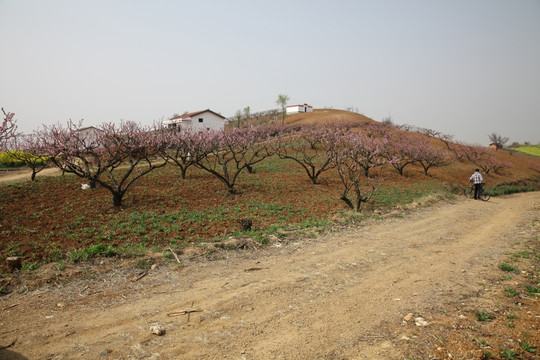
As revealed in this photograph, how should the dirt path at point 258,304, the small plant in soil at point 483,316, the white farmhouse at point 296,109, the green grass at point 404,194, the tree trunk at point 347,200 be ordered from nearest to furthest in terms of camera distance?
1. the dirt path at point 258,304
2. the small plant in soil at point 483,316
3. the tree trunk at point 347,200
4. the green grass at point 404,194
5. the white farmhouse at point 296,109

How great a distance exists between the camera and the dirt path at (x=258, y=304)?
439 centimetres

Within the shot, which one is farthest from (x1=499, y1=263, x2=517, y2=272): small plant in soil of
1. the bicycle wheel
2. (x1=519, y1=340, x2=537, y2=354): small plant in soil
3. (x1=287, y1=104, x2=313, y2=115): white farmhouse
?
(x1=287, y1=104, x2=313, y2=115): white farmhouse

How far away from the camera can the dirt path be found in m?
4.39

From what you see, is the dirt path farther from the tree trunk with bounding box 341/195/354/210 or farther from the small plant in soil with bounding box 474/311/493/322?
the tree trunk with bounding box 341/195/354/210

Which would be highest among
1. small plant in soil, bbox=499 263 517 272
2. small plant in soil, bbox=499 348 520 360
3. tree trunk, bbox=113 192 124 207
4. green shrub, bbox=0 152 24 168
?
green shrub, bbox=0 152 24 168

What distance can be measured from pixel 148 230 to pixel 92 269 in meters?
3.62

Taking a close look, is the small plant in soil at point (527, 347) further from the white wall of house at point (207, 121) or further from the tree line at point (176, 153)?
the white wall of house at point (207, 121)

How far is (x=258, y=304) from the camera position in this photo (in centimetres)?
570

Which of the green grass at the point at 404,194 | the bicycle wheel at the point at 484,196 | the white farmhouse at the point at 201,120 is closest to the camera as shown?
the green grass at the point at 404,194

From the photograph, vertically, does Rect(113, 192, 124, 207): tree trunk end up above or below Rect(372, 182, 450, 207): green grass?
above

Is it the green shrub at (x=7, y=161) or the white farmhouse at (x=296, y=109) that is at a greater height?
the white farmhouse at (x=296, y=109)

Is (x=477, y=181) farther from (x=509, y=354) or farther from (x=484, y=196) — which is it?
(x=509, y=354)

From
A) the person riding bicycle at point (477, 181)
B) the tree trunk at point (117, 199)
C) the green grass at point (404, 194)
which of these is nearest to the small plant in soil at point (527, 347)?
the green grass at point (404, 194)

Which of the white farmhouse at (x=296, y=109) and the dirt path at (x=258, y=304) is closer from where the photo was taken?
the dirt path at (x=258, y=304)
